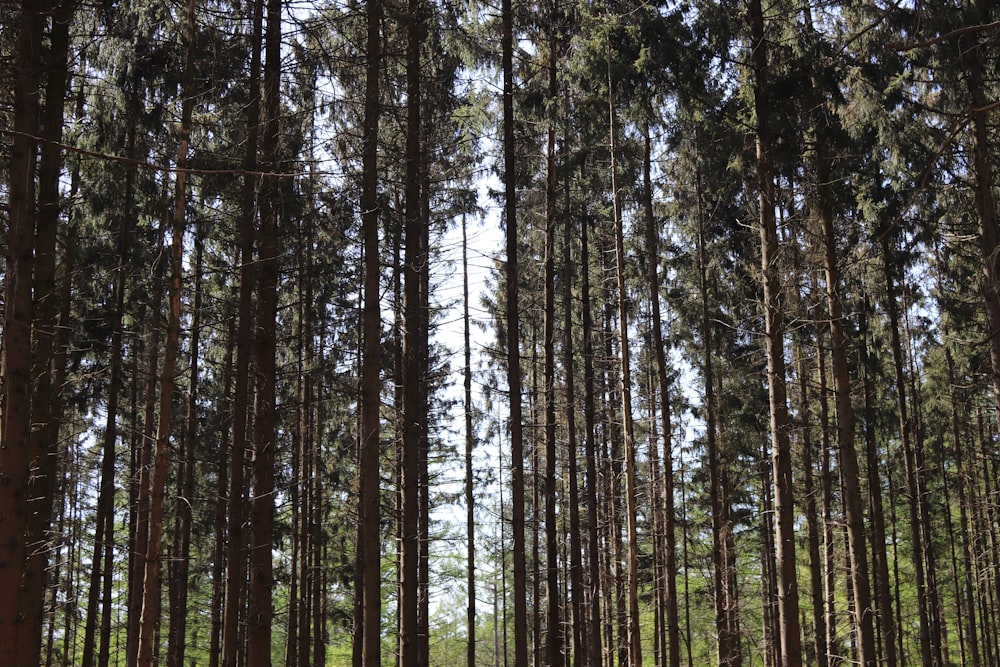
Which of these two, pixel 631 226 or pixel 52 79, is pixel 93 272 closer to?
pixel 52 79

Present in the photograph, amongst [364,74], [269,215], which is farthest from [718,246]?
[269,215]

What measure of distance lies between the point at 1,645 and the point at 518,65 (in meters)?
13.6

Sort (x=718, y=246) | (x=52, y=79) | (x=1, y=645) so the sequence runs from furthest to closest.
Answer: (x=718, y=246) < (x=52, y=79) < (x=1, y=645)

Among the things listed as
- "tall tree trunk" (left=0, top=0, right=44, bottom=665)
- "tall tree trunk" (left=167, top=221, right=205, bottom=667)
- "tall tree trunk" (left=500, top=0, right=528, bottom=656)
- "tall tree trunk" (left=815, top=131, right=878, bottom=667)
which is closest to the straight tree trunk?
"tall tree trunk" (left=167, top=221, right=205, bottom=667)

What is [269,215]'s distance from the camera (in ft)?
38.3

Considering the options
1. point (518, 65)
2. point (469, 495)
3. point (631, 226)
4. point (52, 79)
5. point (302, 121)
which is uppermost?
point (518, 65)

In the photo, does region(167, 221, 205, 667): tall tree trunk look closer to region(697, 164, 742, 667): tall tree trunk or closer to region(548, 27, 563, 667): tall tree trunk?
region(548, 27, 563, 667): tall tree trunk

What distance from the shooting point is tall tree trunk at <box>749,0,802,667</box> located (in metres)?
10.9

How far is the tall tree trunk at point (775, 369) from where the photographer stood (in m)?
10.9

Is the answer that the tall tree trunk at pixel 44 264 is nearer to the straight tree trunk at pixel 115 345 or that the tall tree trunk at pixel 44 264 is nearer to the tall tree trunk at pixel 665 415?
the straight tree trunk at pixel 115 345

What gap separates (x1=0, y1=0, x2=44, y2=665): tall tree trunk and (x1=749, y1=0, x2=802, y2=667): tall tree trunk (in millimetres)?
8816

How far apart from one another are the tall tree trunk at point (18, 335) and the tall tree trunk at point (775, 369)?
8.82 meters

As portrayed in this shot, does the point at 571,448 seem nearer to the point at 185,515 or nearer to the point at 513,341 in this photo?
the point at 513,341

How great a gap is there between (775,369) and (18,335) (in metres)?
9.36
